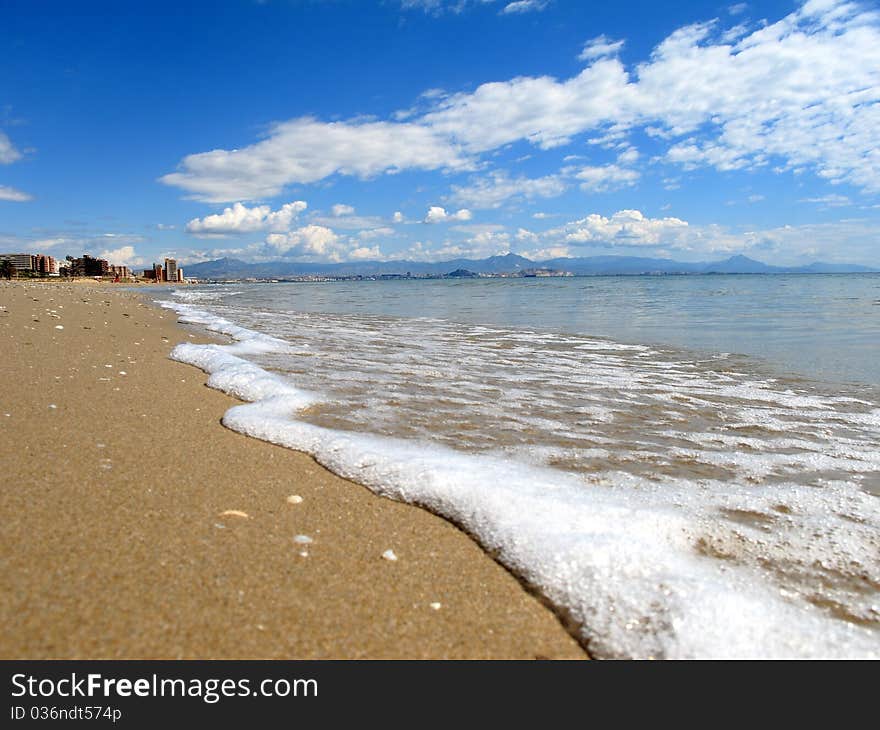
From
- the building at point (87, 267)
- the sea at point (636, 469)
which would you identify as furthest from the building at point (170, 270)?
the sea at point (636, 469)

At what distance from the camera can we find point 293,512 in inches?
124

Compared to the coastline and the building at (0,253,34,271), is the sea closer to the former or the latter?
the coastline

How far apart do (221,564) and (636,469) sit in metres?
3.03

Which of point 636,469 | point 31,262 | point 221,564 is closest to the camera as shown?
point 221,564

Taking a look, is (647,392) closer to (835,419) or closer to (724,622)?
(835,419)

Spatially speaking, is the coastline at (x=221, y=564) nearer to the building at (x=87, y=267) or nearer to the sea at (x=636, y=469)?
the sea at (x=636, y=469)

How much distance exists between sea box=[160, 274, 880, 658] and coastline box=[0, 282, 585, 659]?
0.29 m

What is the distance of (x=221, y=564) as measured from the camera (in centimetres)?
249

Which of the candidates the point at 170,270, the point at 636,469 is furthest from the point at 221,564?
the point at 170,270

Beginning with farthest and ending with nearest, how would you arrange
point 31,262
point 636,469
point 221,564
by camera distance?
1. point 31,262
2. point 636,469
3. point 221,564

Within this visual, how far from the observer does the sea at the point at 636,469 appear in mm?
2420

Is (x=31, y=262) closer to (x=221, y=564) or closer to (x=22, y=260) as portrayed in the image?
(x=22, y=260)
